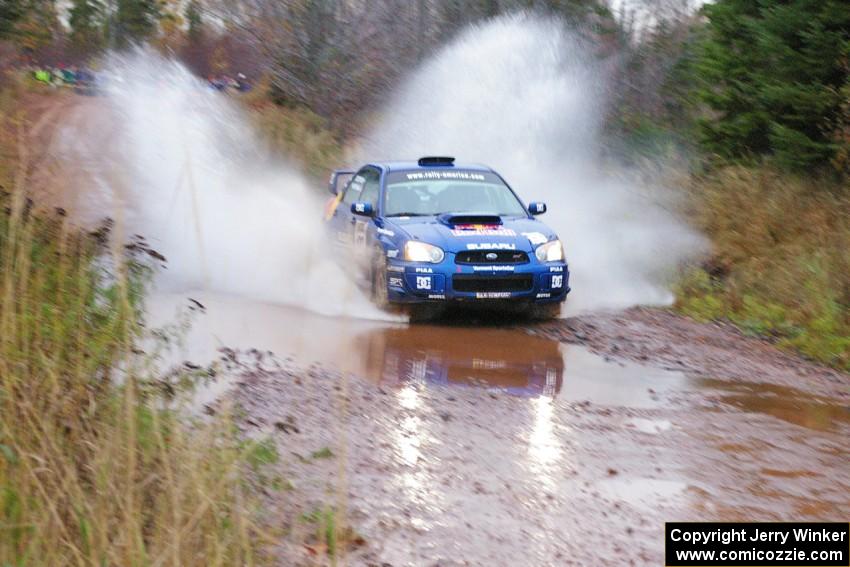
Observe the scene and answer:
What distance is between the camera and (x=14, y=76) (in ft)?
65.7

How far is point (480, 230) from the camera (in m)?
11.3

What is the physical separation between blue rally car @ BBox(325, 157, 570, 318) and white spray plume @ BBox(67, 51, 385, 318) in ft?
1.63

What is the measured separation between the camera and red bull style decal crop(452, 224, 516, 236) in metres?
11.2

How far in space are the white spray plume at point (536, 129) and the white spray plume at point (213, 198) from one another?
3490 millimetres

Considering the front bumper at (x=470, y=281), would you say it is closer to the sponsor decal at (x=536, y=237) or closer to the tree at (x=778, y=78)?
the sponsor decal at (x=536, y=237)

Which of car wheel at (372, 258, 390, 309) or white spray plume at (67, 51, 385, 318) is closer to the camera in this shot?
car wheel at (372, 258, 390, 309)

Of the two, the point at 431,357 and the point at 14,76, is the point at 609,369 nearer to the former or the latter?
the point at 431,357

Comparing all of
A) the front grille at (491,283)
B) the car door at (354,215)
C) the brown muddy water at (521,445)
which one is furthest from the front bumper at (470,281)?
the car door at (354,215)

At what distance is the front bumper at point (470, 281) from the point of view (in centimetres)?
1091

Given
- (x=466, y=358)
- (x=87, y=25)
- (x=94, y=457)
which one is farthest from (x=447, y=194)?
(x=87, y=25)

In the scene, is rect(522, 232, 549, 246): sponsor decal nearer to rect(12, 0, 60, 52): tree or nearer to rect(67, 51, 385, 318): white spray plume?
rect(67, 51, 385, 318): white spray plume

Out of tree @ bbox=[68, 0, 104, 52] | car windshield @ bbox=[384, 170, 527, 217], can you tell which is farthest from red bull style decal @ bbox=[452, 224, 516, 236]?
tree @ bbox=[68, 0, 104, 52]

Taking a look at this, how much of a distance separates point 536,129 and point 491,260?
13.5m

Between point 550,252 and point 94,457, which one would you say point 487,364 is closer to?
point 550,252
